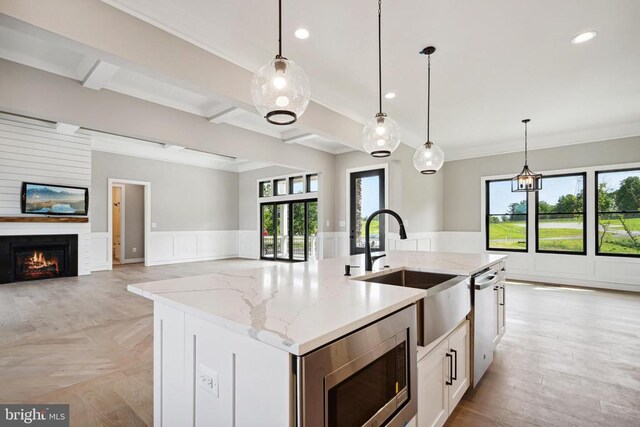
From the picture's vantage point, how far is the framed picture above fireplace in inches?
237

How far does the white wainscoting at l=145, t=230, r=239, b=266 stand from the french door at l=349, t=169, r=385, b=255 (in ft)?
16.4

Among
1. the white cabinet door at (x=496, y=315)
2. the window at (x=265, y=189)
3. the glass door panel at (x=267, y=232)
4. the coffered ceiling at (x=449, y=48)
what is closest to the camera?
the coffered ceiling at (x=449, y=48)

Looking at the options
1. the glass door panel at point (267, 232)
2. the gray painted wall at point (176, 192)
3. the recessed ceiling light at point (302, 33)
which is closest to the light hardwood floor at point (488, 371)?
the recessed ceiling light at point (302, 33)

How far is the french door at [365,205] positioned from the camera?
255 inches

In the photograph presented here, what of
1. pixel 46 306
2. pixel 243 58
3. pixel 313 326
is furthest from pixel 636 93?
pixel 46 306

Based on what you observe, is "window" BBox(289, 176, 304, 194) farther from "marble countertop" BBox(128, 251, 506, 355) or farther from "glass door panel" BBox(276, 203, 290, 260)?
"marble countertop" BBox(128, 251, 506, 355)

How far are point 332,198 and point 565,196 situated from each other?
4.77m

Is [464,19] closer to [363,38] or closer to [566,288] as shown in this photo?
[363,38]

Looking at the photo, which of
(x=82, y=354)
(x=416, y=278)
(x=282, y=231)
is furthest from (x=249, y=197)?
(x=416, y=278)

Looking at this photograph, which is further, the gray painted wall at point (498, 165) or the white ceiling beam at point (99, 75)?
the gray painted wall at point (498, 165)

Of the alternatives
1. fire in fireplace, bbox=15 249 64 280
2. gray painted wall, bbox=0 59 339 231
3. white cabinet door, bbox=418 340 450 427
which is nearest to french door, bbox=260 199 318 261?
gray painted wall, bbox=0 59 339 231

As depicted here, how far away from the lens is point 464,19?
266 cm

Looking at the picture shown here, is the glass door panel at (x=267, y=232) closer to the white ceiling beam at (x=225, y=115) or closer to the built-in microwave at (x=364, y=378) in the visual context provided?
the white ceiling beam at (x=225, y=115)

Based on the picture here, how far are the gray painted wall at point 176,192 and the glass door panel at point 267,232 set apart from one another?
134 cm
